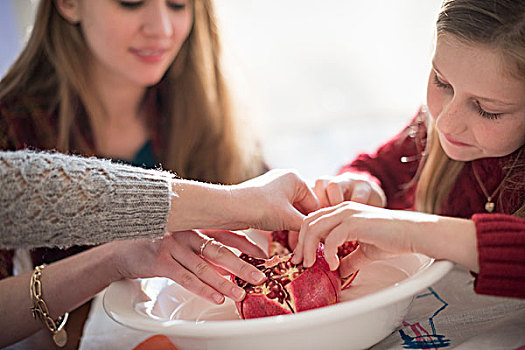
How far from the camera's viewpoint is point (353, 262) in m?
0.87

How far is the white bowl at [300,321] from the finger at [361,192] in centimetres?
19

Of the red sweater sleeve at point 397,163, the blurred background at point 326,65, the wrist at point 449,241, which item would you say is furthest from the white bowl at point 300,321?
the blurred background at point 326,65

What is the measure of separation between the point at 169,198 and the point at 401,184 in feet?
2.28

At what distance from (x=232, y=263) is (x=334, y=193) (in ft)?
0.86

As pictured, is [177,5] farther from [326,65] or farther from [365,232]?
[326,65]

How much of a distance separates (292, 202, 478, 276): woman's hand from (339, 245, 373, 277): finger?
0.02 meters

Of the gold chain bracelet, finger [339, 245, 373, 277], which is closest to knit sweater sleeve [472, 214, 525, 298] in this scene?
finger [339, 245, 373, 277]

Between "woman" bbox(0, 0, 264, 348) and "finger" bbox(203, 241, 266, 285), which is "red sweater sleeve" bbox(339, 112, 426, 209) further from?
"finger" bbox(203, 241, 266, 285)

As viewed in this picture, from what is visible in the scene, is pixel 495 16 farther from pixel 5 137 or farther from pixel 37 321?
pixel 5 137

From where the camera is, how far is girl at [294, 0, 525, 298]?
0.77 metres

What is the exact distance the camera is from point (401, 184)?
136 centimetres

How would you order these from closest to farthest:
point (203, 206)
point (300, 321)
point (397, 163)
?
point (300, 321)
point (203, 206)
point (397, 163)

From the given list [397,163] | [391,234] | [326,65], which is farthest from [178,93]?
[326,65]

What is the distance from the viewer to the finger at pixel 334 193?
103 centimetres
